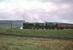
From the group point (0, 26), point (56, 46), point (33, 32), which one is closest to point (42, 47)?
point (56, 46)

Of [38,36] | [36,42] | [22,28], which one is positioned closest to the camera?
[36,42]

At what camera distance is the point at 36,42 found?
401 inches

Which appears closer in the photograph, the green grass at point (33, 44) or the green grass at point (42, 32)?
the green grass at point (33, 44)

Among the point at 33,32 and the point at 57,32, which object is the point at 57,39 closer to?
the point at 57,32

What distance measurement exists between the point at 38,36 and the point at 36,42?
1101 millimetres

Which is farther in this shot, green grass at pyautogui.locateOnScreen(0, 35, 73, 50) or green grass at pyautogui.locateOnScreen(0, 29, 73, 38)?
green grass at pyautogui.locateOnScreen(0, 29, 73, 38)

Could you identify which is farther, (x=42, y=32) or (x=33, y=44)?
(x=42, y=32)

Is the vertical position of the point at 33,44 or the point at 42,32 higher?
the point at 42,32

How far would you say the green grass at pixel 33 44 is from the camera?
9.42 m

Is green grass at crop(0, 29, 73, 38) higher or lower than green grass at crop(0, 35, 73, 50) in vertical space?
higher

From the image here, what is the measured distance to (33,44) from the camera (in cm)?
989

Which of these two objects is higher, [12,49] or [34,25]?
[34,25]

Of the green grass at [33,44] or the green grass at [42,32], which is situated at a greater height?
the green grass at [42,32]

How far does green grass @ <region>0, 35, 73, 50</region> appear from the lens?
942 centimetres
